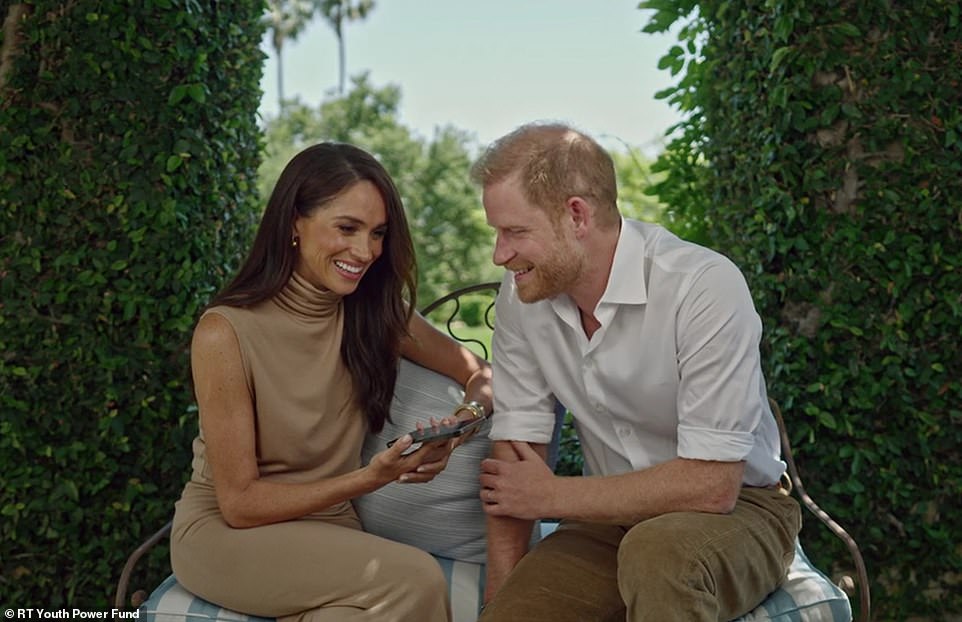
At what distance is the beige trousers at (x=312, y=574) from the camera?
2438 mm

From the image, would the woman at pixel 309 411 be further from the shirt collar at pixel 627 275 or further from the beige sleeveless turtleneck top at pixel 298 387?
the shirt collar at pixel 627 275

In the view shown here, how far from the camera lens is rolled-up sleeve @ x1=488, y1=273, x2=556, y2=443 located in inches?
106

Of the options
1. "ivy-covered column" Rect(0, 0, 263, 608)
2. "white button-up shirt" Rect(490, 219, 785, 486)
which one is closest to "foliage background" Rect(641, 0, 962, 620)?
"white button-up shirt" Rect(490, 219, 785, 486)

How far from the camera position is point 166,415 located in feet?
11.4

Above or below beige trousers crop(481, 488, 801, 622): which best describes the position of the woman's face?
above

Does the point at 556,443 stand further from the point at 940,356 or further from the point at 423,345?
the point at 940,356

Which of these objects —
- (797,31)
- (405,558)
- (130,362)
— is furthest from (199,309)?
(797,31)

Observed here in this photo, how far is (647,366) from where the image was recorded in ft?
8.29

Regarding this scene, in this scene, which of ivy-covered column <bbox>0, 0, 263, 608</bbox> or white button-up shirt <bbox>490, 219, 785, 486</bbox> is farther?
ivy-covered column <bbox>0, 0, 263, 608</bbox>

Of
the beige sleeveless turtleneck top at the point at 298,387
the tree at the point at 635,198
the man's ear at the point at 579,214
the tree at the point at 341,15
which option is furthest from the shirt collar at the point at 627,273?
the tree at the point at 341,15

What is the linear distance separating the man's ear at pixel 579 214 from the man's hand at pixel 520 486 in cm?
53

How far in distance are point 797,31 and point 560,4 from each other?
3690 cm

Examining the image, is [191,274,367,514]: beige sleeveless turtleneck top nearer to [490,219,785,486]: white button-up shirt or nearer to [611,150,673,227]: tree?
[490,219,785,486]: white button-up shirt

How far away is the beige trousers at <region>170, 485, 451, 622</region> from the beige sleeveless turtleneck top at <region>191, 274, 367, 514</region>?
187 mm
